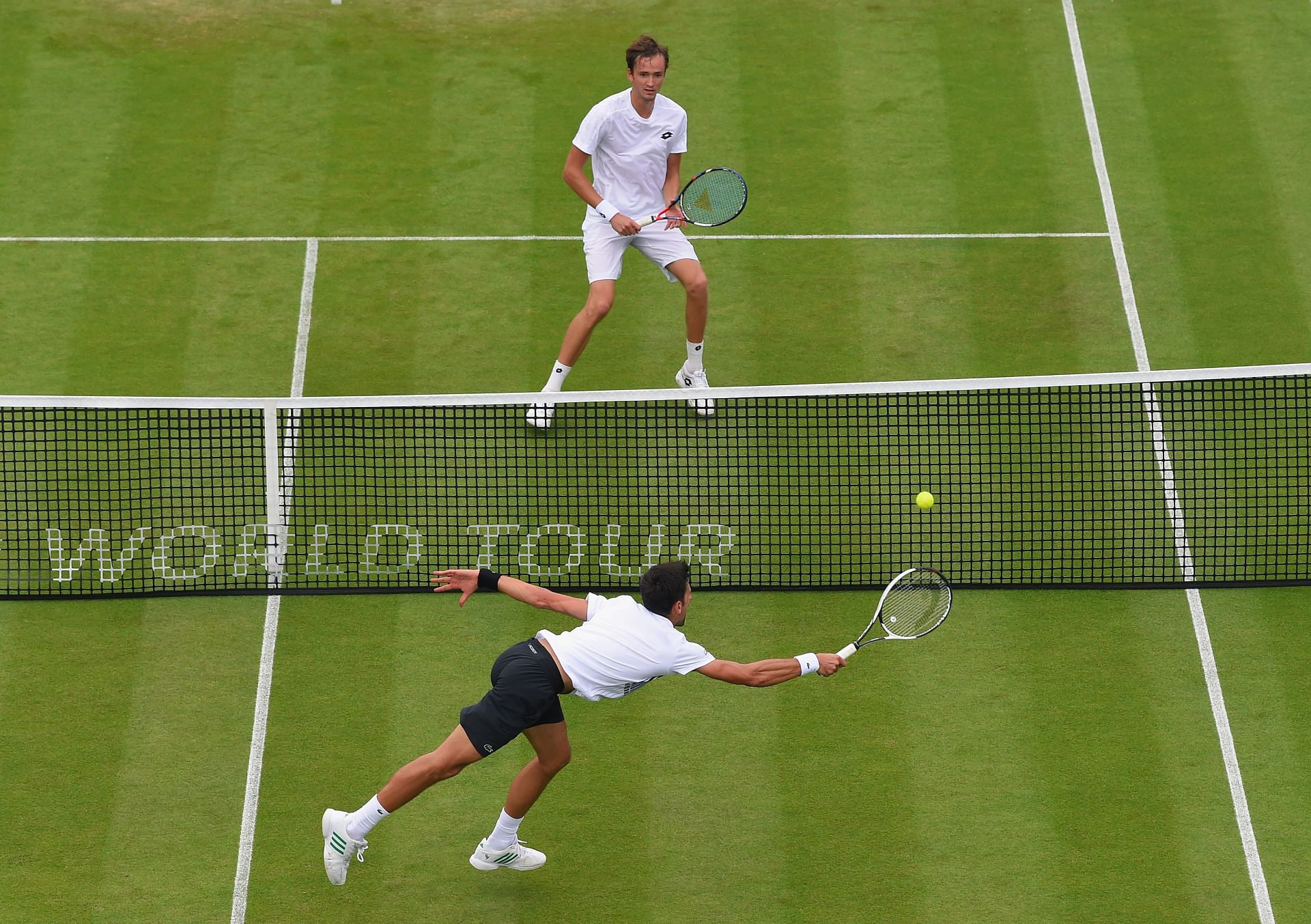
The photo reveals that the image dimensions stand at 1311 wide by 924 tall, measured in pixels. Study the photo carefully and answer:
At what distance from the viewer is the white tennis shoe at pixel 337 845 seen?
29.1 feet

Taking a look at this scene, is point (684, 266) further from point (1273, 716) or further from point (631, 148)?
point (1273, 716)

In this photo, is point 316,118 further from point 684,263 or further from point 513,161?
point 684,263

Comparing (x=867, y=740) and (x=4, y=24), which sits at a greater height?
(x=4, y=24)

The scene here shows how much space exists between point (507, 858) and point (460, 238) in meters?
6.40

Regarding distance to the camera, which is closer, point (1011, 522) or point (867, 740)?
point (867, 740)

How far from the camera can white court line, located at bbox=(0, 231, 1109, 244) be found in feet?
46.3

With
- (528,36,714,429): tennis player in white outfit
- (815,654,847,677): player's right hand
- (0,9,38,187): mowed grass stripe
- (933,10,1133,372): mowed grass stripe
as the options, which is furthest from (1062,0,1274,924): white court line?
(0,9,38,187): mowed grass stripe

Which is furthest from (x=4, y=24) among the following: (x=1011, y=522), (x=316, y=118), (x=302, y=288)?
(x=1011, y=522)

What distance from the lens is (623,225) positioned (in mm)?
11828

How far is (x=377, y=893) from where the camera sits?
9.12 metres

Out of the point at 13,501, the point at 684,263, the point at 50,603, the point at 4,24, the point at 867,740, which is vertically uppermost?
the point at 4,24

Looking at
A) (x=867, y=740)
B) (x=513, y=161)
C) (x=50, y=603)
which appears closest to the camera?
(x=867, y=740)

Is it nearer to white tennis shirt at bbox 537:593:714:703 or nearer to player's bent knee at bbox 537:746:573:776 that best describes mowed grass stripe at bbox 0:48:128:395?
player's bent knee at bbox 537:746:573:776

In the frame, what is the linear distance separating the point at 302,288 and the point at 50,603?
363 centimetres
